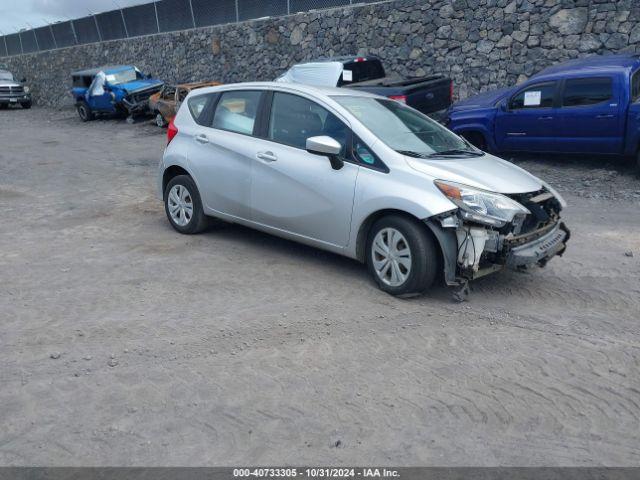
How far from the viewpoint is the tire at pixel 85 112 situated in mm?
23995

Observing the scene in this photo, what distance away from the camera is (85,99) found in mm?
23938

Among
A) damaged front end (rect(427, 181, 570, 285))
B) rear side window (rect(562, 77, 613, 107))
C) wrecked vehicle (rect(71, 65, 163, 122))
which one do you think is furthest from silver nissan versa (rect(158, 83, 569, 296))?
wrecked vehicle (rect(71, 65, 163, 122))

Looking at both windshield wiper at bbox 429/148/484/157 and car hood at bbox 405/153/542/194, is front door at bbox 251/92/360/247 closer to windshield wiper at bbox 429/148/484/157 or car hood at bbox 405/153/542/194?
car hood at bbox 405/153/542/194

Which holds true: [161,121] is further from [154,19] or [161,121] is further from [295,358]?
[295,358]

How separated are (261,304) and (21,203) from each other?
5.83m

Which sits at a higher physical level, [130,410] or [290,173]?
[290,173]

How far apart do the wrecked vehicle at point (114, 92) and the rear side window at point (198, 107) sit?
50.4 ft

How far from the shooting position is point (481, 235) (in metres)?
4.97

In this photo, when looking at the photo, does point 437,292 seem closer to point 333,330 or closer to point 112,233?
point 333,330

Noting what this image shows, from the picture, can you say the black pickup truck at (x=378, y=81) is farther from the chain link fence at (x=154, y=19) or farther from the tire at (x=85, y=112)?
the tire at (x=85, y=112)

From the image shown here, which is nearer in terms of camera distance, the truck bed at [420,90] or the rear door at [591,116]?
the rear door at [591,116]

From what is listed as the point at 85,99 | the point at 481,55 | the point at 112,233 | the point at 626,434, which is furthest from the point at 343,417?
the point at 85,99

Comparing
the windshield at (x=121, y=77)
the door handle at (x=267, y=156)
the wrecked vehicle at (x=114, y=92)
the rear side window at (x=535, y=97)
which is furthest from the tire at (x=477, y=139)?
the windshield at (x=121, y=77)

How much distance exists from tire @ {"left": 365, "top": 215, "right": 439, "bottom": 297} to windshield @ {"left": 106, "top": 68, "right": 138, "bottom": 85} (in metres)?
19.9
